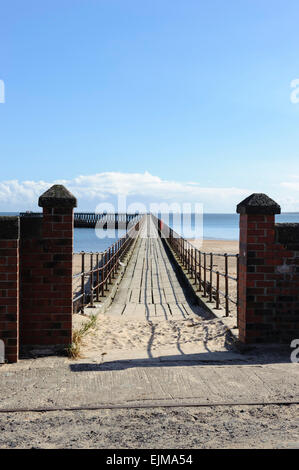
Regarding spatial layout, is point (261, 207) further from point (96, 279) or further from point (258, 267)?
point (96, 279)

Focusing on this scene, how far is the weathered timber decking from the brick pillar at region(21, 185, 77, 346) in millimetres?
4628

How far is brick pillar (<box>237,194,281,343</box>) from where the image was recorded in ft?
18.7

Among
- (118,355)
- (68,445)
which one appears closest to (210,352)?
(118,355)

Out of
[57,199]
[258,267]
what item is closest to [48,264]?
[57,199]

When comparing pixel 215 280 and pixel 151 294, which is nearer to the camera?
pixel 151 294

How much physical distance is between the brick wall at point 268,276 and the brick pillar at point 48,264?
225 cm

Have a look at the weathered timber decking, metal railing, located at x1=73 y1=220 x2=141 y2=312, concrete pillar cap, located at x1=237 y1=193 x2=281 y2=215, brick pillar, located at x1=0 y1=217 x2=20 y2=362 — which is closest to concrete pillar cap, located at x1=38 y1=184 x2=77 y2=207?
brick pillar, located at x1=0 y1=217 x2=20 y2=362

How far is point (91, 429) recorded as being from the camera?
3398 millimetres

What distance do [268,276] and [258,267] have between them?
182mm

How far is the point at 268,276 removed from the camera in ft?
18.9

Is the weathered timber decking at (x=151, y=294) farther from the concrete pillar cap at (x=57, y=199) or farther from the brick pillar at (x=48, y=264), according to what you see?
the concrete pillar cap at (x=57, y=199)

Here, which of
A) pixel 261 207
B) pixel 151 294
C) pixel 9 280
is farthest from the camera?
pixel 151 294

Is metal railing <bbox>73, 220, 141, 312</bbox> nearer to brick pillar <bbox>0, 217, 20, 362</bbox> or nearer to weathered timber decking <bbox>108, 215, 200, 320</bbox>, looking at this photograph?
weathered timber decking <bbox>108, 215, 200, 320</bbox>

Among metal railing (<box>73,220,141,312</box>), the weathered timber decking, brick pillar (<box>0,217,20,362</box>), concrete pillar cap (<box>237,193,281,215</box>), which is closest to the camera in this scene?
brick pillar (<box>0,217,20,362</box>)
